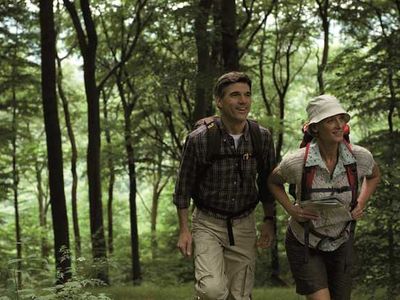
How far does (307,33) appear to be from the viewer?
17.1 metres

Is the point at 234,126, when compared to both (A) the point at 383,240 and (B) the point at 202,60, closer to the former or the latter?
(A) the point at 383,240

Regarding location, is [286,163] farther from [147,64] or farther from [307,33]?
[307,33]

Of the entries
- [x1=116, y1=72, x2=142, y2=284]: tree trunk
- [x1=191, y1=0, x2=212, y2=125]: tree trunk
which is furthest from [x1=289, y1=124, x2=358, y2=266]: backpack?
[x1=116, y1=72, x2=142, y2=284]: tree trunk

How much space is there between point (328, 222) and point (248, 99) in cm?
114

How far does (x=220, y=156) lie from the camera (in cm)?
431

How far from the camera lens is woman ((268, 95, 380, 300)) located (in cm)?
387

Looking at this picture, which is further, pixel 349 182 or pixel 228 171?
pixel 228 171

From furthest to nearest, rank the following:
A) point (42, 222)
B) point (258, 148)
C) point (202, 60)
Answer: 1. point (42, 222)
2. point (202, 60)
3. point (258, 148)

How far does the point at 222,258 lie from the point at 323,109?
59.3 inches

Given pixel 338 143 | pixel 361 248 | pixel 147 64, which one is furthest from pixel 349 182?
pixel 147 64

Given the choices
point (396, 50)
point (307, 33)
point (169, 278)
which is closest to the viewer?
point (396, 50)

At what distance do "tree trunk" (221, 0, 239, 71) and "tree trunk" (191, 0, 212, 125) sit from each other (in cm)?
59

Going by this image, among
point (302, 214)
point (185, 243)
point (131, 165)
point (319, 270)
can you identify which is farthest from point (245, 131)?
point (131, 165)

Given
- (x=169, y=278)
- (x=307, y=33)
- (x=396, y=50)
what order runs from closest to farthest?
(x=396, y=50), (x=307, y=33), (x=169, y=278)
